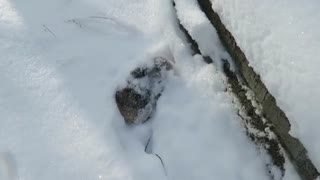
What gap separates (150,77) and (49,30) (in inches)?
39.6

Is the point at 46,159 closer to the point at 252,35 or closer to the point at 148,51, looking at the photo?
the point at 148,51

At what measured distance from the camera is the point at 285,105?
190 centimetres

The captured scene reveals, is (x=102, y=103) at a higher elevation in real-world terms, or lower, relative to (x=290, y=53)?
lower

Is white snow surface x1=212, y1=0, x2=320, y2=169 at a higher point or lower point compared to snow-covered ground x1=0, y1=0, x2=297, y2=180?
higher

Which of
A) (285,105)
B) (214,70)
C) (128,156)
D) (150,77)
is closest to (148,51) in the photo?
(150,77)

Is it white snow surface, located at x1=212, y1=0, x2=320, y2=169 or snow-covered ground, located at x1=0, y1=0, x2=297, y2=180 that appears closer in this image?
white snow surface, located at x1=212, y1=0, x2=320, y2=169

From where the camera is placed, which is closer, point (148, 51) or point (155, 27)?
point (148, 51)

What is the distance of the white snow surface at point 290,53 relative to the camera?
5.90 ft

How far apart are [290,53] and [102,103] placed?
1246 millimetres

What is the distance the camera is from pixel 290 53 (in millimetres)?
1909

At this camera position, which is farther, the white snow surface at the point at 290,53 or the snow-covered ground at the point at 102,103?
the snow-covered ground at the point at 102,103

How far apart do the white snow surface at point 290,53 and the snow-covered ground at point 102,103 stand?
387mm

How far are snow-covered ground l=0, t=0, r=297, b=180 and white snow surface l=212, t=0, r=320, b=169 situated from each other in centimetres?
39

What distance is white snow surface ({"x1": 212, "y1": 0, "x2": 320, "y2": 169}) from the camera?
70.8 inches
